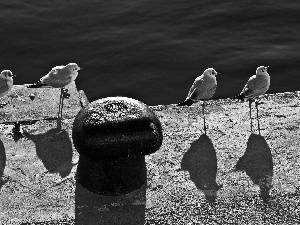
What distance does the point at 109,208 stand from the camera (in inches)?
259

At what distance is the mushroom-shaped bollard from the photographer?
648cm

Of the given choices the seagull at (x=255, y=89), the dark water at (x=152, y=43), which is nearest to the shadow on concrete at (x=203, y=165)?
the seagull at (x=255, y=89)

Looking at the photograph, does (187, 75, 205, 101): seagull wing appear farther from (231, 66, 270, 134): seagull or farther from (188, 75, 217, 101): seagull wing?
(231, 66, 270, 134): seagull

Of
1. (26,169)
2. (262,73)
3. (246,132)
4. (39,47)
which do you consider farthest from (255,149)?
(39,47)

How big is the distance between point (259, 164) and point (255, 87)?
1948mm

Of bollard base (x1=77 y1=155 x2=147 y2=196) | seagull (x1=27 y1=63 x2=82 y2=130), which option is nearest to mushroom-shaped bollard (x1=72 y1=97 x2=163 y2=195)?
bollard base (x1=77 y1=155 x2=147 y2=196)

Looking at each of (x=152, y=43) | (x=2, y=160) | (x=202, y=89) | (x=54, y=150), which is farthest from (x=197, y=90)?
(x=152, y=43)

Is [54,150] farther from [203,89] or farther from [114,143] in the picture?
[203,89]

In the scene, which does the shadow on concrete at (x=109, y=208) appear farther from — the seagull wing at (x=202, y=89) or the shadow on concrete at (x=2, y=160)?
the seagull wing at (x=202, y=89)

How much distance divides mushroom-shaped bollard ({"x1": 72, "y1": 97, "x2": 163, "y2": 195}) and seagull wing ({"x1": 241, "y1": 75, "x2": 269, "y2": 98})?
264 cm

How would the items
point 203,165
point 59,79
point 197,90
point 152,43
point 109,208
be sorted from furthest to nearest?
1. point 152,43
2. point 59,79
3. point 197,90
4. point 203,165
5. point 109,208

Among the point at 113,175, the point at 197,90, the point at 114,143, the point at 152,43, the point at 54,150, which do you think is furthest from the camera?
the point at 152,43

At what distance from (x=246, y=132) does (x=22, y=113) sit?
11.0 feet

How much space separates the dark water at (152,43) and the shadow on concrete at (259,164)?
5.31 m
